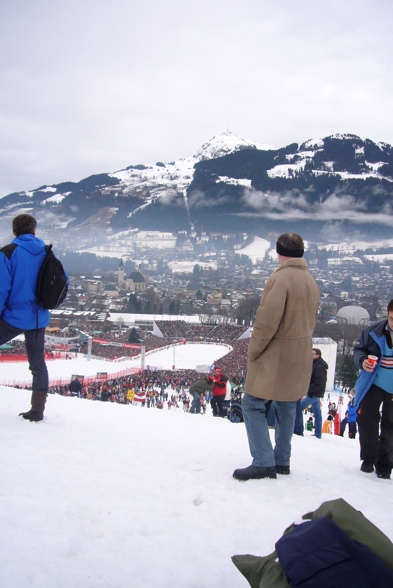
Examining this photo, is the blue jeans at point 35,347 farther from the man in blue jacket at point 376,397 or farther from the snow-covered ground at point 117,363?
the snow-covered ground at point 117,363

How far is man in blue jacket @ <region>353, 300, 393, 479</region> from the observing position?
7.54 feet

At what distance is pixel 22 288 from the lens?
2.35 meters

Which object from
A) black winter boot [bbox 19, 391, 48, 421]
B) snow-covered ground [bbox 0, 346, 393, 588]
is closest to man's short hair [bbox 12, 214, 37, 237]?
black winter boot [bbox 19, 391, 48, 421]

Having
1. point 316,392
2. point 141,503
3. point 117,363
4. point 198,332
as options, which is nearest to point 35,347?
point 141,503

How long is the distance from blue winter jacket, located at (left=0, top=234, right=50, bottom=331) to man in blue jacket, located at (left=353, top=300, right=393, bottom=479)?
1.85 metres

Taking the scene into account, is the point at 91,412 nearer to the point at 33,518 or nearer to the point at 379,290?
the point at 33,518

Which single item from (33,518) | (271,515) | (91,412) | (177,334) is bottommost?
(177,334)

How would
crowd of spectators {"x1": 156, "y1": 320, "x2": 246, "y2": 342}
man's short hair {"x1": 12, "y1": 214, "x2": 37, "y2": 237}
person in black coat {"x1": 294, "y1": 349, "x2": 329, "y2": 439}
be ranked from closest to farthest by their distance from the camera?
man's short hair {"x1": 12, "y1": 214, "x2": 37, "y2": 237} → person in black coat {"x1": 294, "y1": 349, "x2": 329, "y2": 439} → crowd of spectators {"x1": 156, "y1": 320, "x2": 246, "y2": 342}

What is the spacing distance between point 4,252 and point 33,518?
4.62ft

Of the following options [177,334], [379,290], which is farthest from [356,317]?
[379,290]

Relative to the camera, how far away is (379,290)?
2808 inches

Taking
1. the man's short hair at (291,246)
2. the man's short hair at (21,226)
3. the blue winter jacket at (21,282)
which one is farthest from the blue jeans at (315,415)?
the man's short hair at (21,226)

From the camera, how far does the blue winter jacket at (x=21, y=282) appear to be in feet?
7.55

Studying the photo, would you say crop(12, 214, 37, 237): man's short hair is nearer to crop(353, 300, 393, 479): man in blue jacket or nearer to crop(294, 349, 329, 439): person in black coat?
crop(353, 300, 393, 479): man in blue jacket
